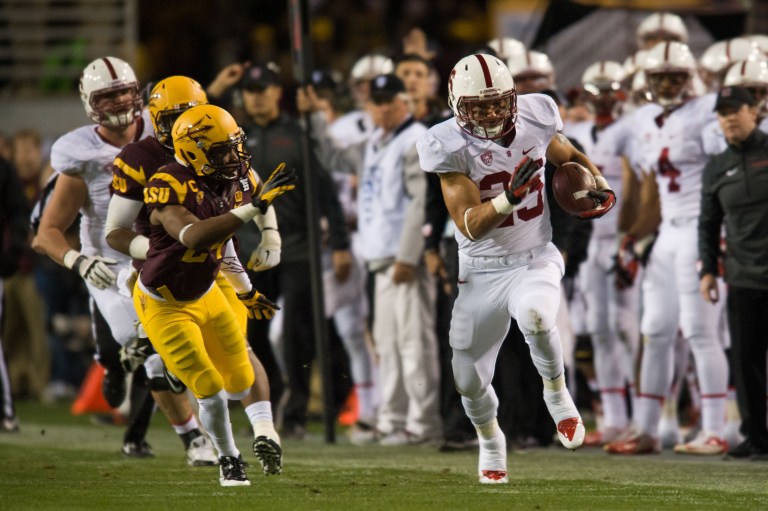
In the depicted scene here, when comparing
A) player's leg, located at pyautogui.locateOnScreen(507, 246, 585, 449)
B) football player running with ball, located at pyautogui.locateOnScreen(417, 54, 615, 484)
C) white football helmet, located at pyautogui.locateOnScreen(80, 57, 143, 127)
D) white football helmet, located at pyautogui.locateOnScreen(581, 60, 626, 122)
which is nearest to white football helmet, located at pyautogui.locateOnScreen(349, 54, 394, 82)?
white football helmet, located at pyautogui.locateOnScreen(581, 60, 626, 122)

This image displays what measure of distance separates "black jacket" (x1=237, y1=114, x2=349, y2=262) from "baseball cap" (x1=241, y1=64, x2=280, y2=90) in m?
0.24

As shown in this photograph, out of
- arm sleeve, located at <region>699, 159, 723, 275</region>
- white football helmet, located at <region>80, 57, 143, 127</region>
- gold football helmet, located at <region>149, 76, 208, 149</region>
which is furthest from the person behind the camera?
arm sleeve, located at <region>699, 159, 723, 275</region>

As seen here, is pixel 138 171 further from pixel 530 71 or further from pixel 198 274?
pixel 530 71

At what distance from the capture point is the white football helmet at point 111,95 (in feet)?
23.3

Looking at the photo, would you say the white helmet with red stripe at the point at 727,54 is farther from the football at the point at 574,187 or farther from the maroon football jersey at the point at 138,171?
the maroon football jersey at the point at 138,171

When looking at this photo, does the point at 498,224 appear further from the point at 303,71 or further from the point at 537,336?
the point at 303,71

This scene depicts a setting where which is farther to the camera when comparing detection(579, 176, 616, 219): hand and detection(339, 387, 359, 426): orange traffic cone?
detection(339, 387, 359, 426): orange traffic cone

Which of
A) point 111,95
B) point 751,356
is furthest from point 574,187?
point 111,95

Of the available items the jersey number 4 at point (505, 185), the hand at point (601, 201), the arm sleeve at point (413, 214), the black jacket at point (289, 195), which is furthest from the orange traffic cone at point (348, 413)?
the hand at point (601, 201)

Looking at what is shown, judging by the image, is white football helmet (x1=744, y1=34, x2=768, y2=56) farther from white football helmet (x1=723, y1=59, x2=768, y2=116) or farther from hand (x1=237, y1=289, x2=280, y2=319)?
hand (x1=237, y1=289, x2=280, y2=319)

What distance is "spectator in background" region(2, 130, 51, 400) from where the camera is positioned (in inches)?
449

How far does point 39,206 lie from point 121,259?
2.44ft

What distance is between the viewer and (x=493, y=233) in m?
6.00

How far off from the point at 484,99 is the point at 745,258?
1.93 metres
